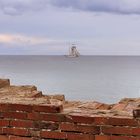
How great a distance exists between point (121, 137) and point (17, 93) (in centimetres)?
224

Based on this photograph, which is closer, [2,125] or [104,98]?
[2,125]

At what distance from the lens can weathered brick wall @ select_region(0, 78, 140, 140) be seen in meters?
4.78

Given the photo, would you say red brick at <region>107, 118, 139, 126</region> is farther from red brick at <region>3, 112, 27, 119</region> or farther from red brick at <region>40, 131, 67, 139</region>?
red brick at <region>3, 112, 27, 119</region>

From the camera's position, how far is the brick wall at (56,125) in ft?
15.6

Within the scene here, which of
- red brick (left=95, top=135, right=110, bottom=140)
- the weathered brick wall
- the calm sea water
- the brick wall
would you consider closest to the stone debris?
the weathered brick wall

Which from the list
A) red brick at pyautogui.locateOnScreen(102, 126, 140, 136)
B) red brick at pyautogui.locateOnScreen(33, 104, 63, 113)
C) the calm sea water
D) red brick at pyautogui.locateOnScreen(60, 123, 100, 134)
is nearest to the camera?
red brick at pyautogui.locateOnScreen(102, 126, 140, 136)

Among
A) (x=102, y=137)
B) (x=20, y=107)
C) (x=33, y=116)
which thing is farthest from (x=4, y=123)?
(x=102, y=137)

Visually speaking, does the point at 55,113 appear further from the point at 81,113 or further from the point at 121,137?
the point at 121,137

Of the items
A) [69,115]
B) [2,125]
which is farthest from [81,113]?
[2,125]

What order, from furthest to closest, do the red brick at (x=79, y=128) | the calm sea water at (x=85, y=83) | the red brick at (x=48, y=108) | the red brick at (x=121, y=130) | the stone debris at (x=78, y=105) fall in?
the calm sea water at (x=85, y=83), the stone debris at (x=78, y=105), the red brick at (x=48, y=108), the red brick at (x=79, y=128), the red brick at (x=121, y=130)

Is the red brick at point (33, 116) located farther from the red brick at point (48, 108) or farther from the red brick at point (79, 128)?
the red brick at point (79, 128)

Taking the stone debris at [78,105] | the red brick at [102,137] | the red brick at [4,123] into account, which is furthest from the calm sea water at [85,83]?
the red brick at [102,137]

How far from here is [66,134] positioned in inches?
194

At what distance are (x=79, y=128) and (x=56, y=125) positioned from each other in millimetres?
275
